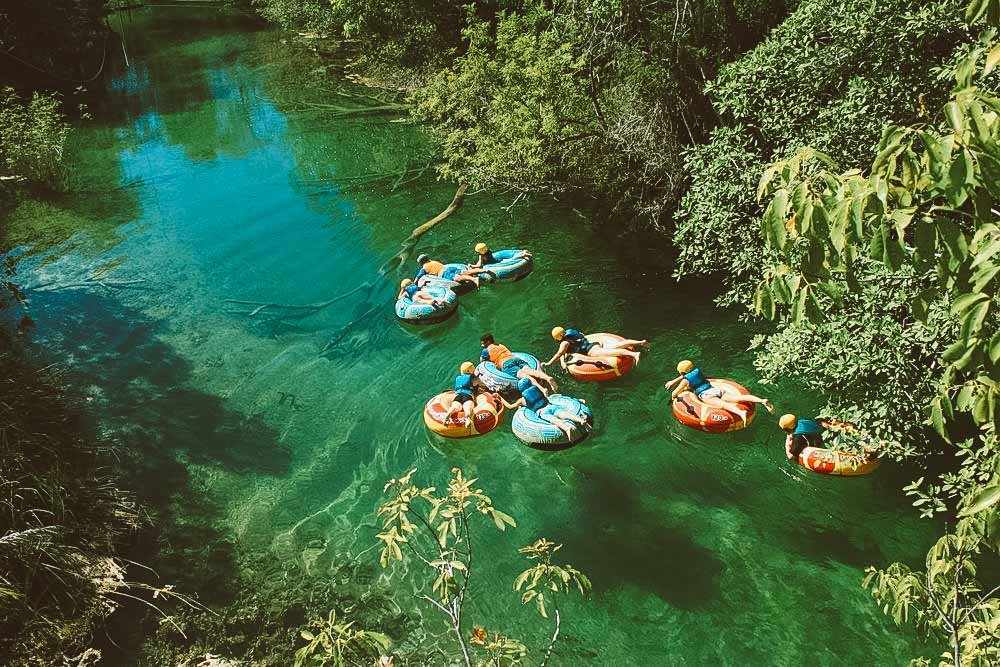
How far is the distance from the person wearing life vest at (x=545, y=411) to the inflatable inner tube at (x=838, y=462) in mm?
2954

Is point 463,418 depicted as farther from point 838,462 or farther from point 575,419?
point 838,462

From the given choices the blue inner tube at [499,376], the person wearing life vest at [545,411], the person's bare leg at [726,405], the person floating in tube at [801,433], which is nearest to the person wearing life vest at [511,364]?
the blue inner tube at [499,376]

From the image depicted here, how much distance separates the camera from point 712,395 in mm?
10430

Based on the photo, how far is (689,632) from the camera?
7965mm

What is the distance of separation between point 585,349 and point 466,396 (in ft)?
7.14

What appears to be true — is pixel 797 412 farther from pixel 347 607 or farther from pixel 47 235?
pixel 47 235

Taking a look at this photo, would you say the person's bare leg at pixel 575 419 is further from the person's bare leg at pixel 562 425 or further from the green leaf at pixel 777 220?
the green leaf at pixel 777 220

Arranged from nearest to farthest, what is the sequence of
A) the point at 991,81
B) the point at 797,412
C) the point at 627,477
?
the point at 991,81 → the point at 627,477 → the point at 797,412

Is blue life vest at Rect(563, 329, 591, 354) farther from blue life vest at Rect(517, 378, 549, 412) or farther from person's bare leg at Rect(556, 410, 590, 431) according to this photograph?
person's bare leg at Rect(556, 410, 590, 431)

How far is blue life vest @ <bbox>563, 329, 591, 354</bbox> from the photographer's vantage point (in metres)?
11.6

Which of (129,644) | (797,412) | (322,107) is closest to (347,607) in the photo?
(129,644)

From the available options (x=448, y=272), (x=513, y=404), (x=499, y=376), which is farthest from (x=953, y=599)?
(x=448, y=272)

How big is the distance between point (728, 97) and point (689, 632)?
710 cm

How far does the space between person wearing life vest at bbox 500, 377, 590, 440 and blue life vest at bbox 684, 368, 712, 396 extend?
156 cm
